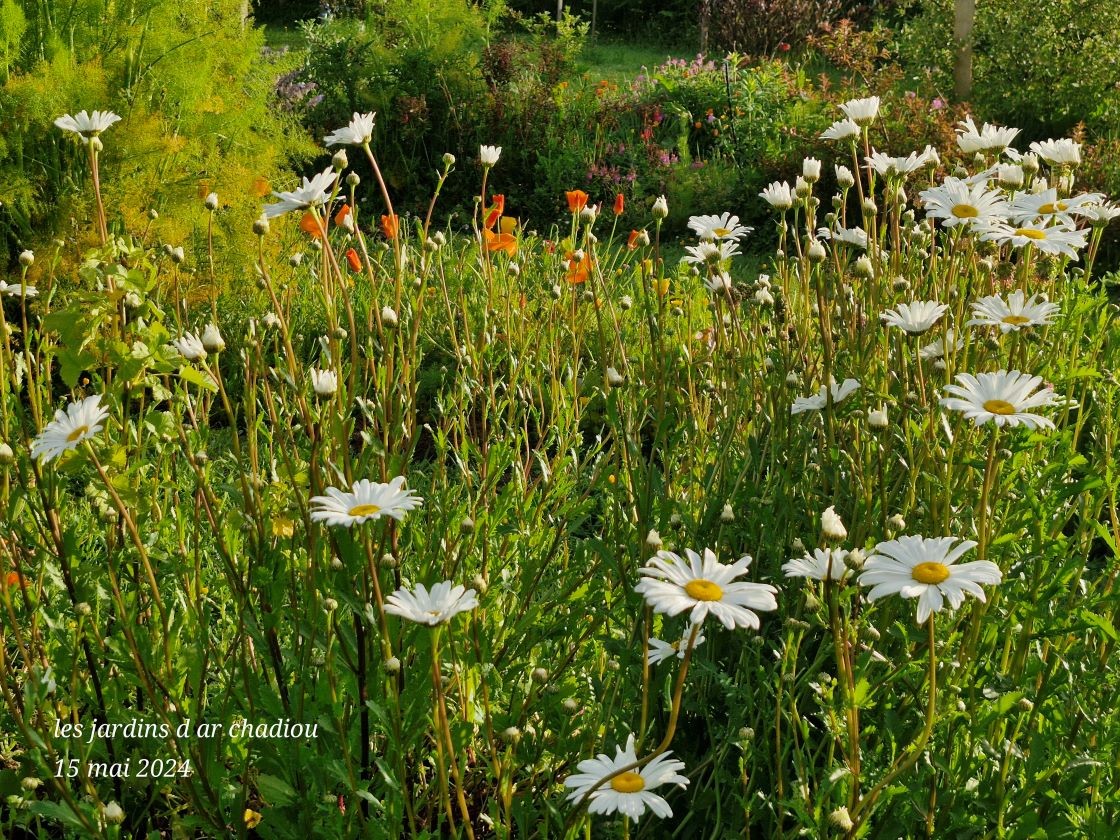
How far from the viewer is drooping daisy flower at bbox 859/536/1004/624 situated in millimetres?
1062

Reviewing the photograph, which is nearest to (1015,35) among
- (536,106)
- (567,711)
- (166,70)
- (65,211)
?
(536,106)

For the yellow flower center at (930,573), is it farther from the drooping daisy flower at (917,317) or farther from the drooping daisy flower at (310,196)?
the drooping daisy flower at (310,196)

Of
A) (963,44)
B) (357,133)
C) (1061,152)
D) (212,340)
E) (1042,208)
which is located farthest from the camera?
(963,44)

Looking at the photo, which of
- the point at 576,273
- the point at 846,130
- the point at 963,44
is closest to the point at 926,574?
the point at 846,130

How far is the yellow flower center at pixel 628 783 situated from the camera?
110cm

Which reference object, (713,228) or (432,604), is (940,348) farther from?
(432,604)

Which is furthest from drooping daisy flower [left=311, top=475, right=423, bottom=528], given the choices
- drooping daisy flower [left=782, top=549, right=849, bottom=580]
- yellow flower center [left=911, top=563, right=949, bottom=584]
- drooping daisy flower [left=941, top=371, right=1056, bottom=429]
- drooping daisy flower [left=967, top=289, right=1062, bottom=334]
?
drooping daisy flower [left=967, top=289, right=1062, bottom=334]

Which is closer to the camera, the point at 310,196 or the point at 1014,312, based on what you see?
the point at 310,196

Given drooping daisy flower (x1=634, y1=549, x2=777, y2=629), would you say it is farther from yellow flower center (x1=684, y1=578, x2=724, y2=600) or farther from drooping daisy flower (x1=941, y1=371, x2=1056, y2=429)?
drooping daisy flower (x1=941, y1=371, x2=1056, y2=429)

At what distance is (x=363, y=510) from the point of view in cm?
117

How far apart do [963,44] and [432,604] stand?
7686 mm

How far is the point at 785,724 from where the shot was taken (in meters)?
1.60

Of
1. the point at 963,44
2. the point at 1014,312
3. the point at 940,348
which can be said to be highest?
the point at 1014,312

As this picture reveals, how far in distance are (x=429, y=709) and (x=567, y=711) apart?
0.19 m
